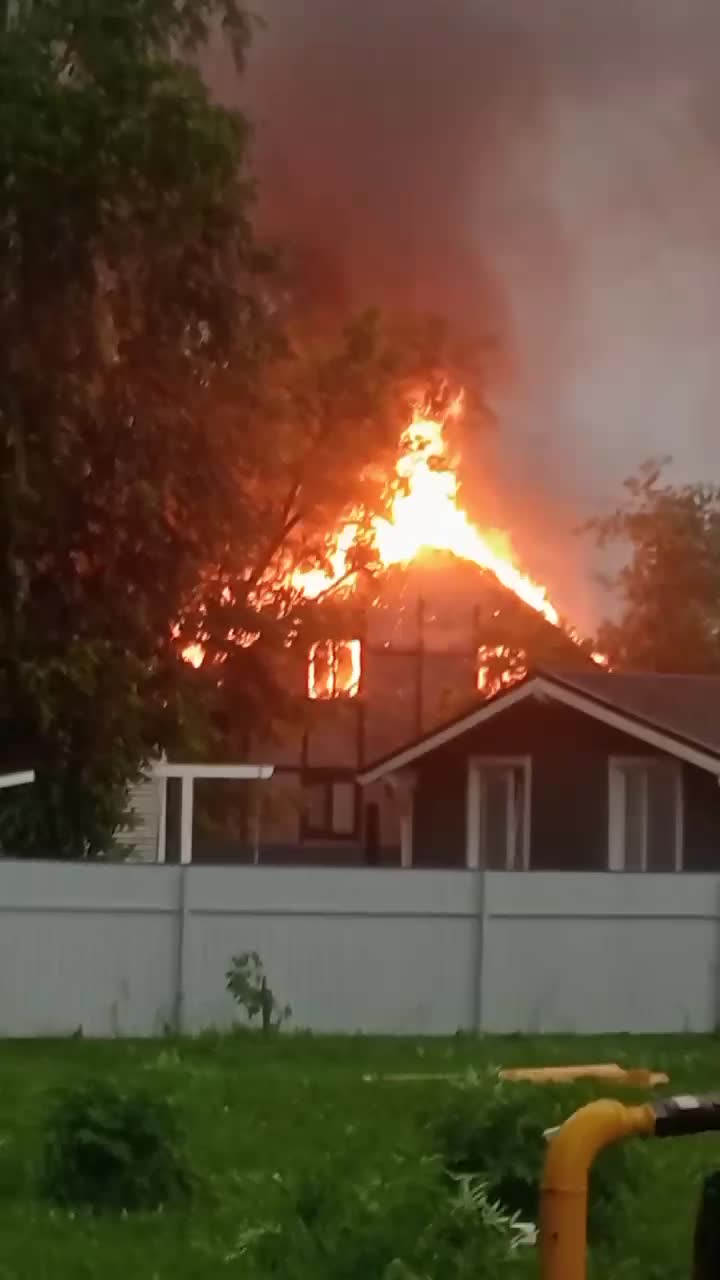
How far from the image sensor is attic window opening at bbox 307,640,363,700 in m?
38.5

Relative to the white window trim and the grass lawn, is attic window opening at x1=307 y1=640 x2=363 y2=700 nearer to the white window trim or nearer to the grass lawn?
the white window trim

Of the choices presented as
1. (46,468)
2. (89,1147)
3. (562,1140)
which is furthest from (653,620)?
(562,1140)

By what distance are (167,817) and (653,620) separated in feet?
69.6

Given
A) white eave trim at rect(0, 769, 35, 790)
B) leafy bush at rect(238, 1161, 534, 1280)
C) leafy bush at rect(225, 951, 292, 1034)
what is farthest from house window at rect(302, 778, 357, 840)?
leafy bush at rect(238, 1161, 534, 1280)

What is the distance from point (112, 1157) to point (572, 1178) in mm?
4007

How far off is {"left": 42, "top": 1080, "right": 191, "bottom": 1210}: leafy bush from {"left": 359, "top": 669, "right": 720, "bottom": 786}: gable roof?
14551 mm

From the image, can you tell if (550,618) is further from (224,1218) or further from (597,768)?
(224,1218)

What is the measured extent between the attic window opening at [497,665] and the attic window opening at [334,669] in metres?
6.89

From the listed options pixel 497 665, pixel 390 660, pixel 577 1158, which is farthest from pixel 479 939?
pixel 390 660

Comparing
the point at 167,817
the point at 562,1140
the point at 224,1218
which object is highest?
Result: the point at 167,817

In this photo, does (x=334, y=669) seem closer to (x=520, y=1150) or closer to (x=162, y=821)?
(x=162, y=821)

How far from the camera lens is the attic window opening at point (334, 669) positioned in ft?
126

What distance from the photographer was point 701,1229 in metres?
4.62

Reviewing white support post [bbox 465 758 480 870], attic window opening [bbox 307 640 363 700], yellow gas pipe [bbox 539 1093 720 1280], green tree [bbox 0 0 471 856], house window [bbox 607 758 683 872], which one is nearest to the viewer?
yellow gas pipe [bbox 539 1093 720 1280]
